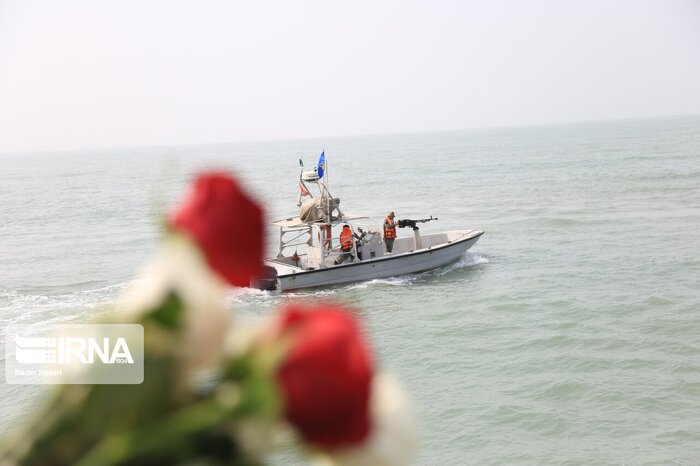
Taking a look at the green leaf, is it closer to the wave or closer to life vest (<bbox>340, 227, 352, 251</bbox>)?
the wave

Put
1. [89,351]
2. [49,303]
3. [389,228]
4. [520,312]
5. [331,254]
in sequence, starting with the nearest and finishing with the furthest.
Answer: [89,351]
[520,312]
[331,254]
[389,228]
[49,303]

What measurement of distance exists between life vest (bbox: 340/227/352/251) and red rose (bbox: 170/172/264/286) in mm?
21884

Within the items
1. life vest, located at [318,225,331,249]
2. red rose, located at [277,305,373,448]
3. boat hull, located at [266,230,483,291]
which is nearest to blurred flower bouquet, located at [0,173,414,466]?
red rose, located at [277,305,373,448]

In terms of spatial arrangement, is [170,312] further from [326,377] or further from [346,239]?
[346,239]

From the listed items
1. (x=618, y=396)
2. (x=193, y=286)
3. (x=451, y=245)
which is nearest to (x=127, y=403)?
(x=193, y=286)

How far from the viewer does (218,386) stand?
69 centimetres

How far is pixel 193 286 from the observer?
0.69 m

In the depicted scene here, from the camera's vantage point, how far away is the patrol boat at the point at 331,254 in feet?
73.1

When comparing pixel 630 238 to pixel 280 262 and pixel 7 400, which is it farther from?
pixel 7 400

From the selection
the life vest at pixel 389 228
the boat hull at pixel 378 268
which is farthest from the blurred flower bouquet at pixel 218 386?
the life vest at pixel 389 228

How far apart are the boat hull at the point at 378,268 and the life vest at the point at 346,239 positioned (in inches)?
23.4

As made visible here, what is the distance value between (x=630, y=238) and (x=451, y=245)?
32.0 feet

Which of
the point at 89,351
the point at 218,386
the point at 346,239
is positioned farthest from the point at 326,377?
the point at 346,239

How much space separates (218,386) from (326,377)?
0.38ft
